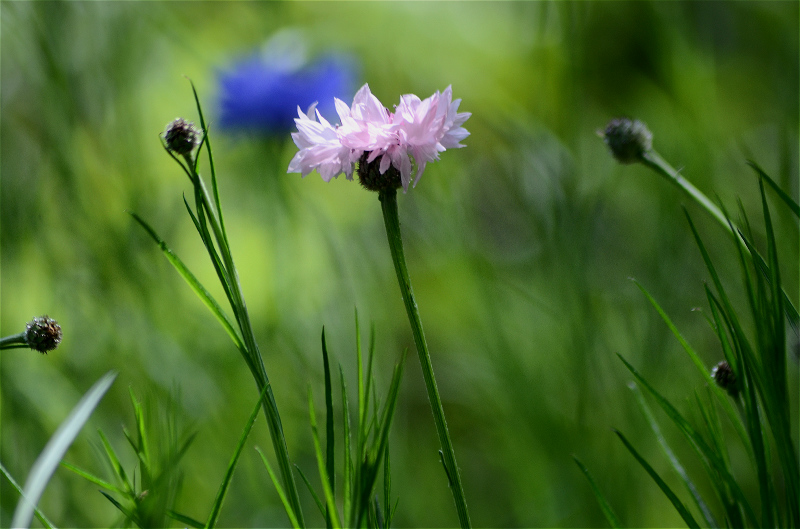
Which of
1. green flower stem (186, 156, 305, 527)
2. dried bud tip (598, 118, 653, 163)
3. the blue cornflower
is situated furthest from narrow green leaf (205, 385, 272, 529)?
the blue cornflower

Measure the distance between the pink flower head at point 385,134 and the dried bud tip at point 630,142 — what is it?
48 millimetres

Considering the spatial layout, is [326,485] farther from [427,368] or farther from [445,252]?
[445,252]

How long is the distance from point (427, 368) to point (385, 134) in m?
0.05

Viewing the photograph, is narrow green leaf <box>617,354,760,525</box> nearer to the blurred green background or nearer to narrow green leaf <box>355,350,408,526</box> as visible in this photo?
narrow green leaf <box>355,350,408,526</box>

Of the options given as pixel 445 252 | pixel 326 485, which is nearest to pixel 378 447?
pixel 326 485

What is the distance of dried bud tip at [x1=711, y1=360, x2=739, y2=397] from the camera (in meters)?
0.13

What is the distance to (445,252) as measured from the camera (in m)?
0.39

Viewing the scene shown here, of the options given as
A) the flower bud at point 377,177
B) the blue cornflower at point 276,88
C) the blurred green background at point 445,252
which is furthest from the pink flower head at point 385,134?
the blue cornflower at point 276,88

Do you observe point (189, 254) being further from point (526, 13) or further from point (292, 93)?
point (526, 13)

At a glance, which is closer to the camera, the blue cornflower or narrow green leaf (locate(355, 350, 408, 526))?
narrow green leaf (locate(355, 350, 408, 526))

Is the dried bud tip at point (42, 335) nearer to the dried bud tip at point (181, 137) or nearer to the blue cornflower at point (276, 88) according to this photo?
the dried bud tip at point (181, 137)

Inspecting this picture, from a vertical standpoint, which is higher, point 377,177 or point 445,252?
point 445,252

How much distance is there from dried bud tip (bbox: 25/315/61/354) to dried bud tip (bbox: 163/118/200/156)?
0.05m

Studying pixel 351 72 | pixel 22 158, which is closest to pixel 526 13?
pixel 351 72
